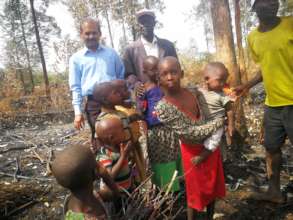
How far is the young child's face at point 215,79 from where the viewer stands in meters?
2.17

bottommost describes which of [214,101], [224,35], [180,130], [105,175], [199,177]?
[199,177]

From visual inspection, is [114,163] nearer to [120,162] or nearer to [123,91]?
[120,162]

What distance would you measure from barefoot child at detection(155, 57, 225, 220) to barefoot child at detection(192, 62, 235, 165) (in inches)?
2.1

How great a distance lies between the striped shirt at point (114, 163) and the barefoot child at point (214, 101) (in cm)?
53

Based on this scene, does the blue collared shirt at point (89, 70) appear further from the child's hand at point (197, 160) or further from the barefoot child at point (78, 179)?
the barefoot child at point (78, 179)

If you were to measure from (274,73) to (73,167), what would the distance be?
2.15m

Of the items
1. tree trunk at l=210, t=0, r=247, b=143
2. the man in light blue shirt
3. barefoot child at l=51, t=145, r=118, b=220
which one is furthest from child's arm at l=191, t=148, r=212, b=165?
tree trunk at l=210, t=0, r=247, b=143

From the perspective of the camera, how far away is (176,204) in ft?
10.1

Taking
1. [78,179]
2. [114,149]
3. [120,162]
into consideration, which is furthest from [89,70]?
[78,179]

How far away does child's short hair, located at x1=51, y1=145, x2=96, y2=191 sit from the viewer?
1.41 m

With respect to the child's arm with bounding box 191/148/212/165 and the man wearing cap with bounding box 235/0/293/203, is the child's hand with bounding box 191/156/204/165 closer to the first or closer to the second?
the child's arm with bounding box 191/148/212/165

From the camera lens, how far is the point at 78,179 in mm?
1438

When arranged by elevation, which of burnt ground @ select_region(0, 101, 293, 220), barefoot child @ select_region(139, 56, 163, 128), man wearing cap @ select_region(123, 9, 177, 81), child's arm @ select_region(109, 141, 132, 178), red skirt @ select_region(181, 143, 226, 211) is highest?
man wearing cap @ select_region(123, 9, 177, 81)

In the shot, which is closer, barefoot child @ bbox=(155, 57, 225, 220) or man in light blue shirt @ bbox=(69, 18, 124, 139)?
barefoot child @ bbox=(155, 57, 225, 220)
